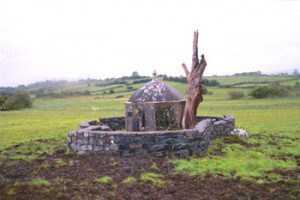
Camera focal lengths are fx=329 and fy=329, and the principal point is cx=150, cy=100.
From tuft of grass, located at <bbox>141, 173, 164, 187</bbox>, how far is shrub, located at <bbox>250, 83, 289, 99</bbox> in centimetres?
5828

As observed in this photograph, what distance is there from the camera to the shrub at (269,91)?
64938mm

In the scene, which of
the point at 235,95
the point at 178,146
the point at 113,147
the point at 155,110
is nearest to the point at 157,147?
the point at 178,146

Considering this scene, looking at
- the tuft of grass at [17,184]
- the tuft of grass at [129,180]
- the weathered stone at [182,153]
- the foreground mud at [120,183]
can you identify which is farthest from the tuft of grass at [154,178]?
the tuft of grass at [17,184]

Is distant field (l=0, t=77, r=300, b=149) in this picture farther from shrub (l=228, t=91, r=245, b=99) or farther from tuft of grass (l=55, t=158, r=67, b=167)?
tuft of grass (l=55, t=158, r=67, b=167)

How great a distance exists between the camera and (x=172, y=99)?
16.2 m

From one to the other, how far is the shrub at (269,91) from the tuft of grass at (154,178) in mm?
58278

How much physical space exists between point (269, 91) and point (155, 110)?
182ft

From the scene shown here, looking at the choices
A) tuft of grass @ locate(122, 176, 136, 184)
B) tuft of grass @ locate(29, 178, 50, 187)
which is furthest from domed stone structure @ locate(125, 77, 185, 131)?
tuft of grass @ locate(29, 178, 50, 187)

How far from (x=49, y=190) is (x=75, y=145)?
15.4 ft

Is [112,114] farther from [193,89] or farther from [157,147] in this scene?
[157,147]

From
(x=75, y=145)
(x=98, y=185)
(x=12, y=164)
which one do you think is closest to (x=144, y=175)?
(x=98, y=185)

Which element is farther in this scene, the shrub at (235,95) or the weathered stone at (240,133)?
the shrub at (235,95)

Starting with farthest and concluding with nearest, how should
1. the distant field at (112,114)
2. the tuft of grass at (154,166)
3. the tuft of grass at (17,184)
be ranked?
the distant field at (112,114) < the tuft of grass at (154,166) < the tuft of grass at (17,184)

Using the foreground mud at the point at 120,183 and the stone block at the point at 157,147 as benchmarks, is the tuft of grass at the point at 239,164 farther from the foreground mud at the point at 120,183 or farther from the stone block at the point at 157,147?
the stone block at the point at 157,147
